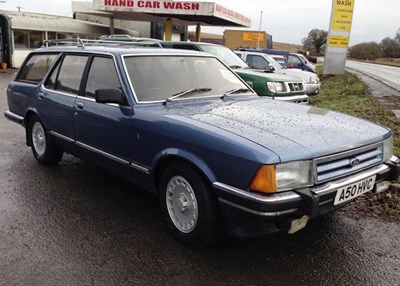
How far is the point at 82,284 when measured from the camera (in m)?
2.83

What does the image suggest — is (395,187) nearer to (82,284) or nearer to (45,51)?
(82,284)

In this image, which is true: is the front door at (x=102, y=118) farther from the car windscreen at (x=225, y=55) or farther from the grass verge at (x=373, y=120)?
the car windscreen at (x=225, y=55)

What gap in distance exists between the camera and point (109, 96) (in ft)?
12.2

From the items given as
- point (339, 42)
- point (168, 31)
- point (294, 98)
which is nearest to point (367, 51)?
point (339, 42)

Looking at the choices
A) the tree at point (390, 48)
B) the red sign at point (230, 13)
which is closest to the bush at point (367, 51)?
the tree at point (390, 48)

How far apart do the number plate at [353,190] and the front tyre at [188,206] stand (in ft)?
3.10

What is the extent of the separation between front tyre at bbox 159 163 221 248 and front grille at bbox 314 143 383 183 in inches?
33.7

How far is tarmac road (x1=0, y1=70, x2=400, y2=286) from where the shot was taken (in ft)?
9.74

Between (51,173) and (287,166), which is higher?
(287,166)

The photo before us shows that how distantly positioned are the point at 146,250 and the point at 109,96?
1.45m

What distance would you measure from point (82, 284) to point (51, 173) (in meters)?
2.71

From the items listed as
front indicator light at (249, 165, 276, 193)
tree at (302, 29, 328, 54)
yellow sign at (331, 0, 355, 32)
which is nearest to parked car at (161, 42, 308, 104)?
→ front indicator light at (249, 165, 276, 193)

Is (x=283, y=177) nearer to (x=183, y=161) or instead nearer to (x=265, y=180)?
(x=265, y=180)

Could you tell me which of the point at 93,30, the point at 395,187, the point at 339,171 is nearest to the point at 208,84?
the point at 339,171
